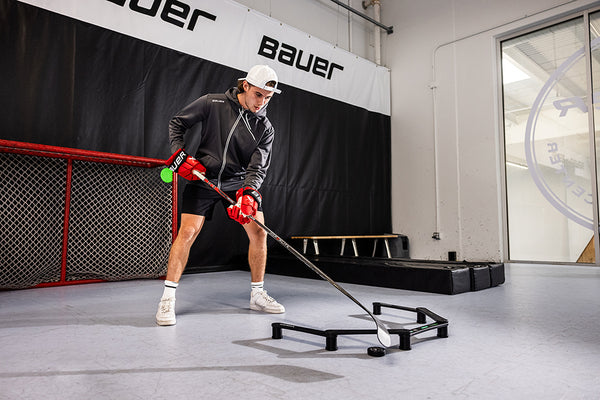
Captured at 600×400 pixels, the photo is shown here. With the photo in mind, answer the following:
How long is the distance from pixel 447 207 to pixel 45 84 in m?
4.91

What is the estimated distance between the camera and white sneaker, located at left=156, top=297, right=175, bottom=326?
1.89 m

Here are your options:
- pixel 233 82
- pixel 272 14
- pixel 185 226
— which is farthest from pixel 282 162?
pixel 185 226

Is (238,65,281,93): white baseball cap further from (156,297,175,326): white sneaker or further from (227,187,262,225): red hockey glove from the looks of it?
(156,297,175,326): white sneaker

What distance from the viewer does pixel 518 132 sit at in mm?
5172

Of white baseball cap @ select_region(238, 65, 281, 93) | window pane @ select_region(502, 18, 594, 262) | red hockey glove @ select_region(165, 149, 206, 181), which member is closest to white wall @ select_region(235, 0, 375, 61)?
window pane @ select_region(502, 18, 594, 262)

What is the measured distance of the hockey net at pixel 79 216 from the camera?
10.0 ft

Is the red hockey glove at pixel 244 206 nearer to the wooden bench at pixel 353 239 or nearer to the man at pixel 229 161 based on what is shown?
the man at pixel 229 161

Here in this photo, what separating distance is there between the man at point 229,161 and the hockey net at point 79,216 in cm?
152

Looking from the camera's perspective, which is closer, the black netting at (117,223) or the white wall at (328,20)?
the black netting at (117,223)

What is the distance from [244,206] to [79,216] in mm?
2102

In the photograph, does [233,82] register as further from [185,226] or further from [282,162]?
[185,226]

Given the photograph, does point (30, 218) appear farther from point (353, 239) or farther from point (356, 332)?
point (353, 239)

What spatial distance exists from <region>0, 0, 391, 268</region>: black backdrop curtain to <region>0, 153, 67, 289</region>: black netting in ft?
0.89

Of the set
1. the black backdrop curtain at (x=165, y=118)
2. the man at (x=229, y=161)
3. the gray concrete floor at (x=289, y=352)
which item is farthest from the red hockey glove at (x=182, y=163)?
the black backdrop curtain at (x=165, y=118)
